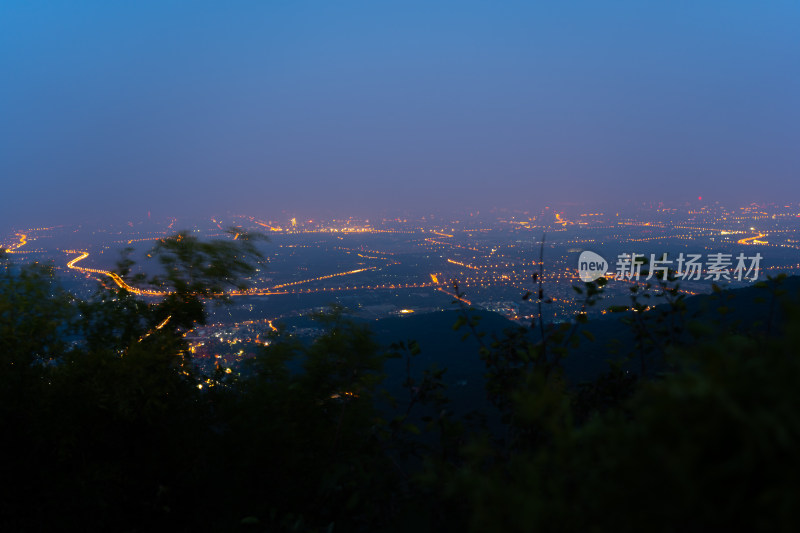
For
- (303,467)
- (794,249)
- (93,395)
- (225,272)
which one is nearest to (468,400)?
(303,467)

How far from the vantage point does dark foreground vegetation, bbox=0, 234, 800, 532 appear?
0.77m

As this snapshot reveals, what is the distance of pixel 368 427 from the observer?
11.0 ft

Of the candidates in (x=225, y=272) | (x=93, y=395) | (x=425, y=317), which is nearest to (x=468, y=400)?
(x=225, y=272)

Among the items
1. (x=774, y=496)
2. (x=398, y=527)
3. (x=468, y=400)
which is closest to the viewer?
(x=774, y=496)

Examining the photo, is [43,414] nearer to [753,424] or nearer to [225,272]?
[225,272]

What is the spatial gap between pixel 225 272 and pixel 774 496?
17.9ft

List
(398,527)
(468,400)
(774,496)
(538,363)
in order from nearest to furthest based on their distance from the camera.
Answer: (774,496) → (398,527) → (538,363) → (468,400)

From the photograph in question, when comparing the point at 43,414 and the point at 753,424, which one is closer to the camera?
the point at 753,424

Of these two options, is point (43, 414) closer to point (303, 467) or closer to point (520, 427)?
point (303, 467)

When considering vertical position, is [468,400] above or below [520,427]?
below

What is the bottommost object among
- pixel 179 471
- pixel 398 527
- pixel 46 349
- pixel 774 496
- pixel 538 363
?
pixel 179 471

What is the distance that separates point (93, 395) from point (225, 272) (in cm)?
211

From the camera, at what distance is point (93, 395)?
3.35 meters

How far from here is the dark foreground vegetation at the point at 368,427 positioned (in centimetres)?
77
